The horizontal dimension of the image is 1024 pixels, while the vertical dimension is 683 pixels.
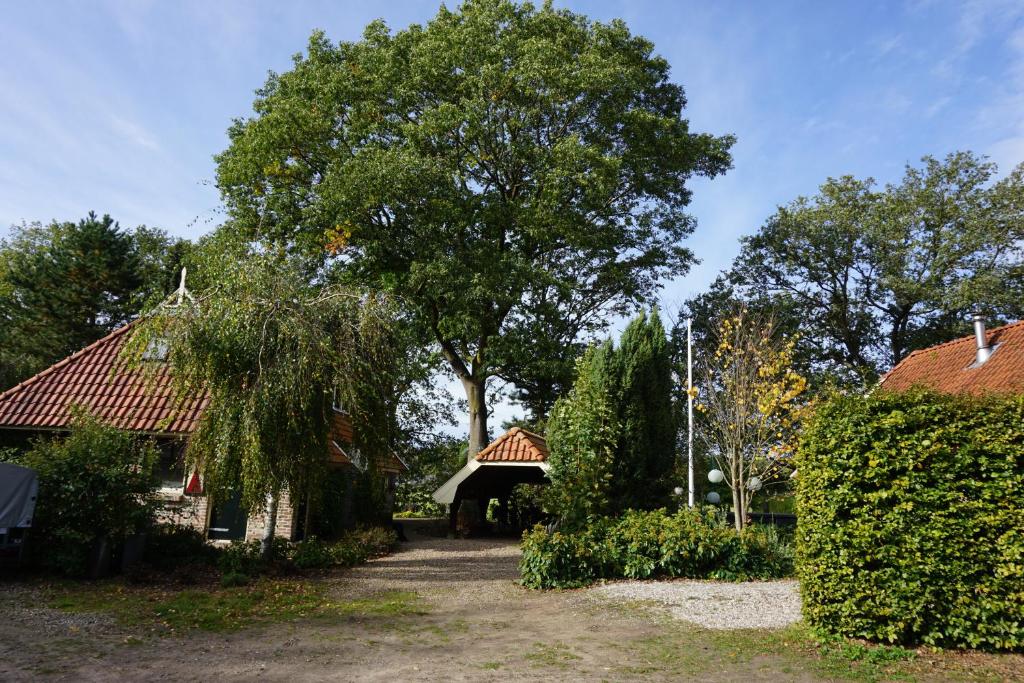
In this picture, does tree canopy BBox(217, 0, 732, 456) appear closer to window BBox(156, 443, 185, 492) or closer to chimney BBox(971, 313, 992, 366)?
window BBox(156, 443, 185, 492)

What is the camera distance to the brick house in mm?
14859

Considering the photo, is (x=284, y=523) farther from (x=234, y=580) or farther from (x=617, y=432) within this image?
(x=617, y=432)

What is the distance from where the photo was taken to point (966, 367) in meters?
18.0

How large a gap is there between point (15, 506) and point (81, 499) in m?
Answer: 0.86

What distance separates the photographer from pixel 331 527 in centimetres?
1730

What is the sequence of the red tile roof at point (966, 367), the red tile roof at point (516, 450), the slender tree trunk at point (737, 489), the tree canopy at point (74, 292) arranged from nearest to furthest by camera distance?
the red tile roof at point (966, 367), the slender tree trunk at point (737, 489), the red tile roof at point (516, 450), the tree canopy at point (74, 292)

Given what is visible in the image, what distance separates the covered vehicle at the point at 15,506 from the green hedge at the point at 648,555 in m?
7.88

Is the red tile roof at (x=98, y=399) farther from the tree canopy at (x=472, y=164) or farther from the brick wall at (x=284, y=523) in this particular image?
the tree canopy at (x=472, y=164)

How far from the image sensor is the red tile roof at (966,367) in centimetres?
1585

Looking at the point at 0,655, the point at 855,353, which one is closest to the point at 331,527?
the point at 0,655

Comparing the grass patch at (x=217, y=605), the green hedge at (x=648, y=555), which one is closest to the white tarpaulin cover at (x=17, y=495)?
the grass patch at (x=217, y=605)

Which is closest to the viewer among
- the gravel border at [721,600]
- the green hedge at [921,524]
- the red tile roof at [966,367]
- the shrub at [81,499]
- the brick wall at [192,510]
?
the green hedge at [921,524]

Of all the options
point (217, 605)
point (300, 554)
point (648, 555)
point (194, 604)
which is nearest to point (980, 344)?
point (648, 555)

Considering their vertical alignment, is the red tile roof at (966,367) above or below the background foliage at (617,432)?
above
